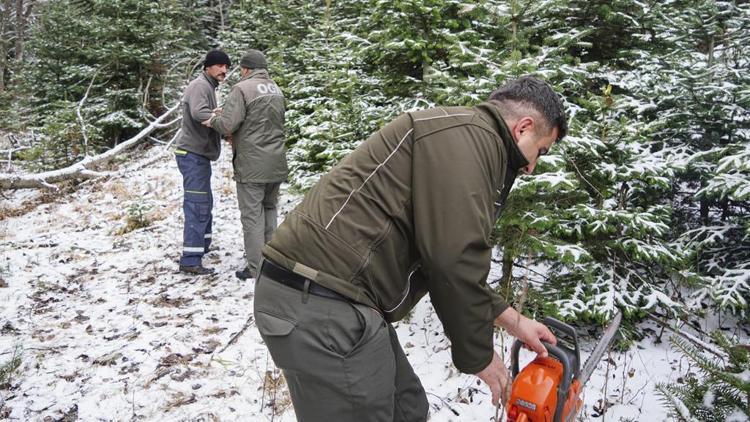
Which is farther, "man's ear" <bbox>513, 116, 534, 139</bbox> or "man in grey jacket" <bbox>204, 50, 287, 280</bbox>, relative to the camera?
"man in grey jacket" <bbox>204, 50, 287, 280</bbox>

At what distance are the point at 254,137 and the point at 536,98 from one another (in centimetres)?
406

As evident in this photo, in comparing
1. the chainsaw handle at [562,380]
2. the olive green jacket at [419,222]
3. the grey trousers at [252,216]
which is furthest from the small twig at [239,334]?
the chainsaw handle at [562,380]

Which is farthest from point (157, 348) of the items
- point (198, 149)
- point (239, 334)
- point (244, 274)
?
point (198, 149)

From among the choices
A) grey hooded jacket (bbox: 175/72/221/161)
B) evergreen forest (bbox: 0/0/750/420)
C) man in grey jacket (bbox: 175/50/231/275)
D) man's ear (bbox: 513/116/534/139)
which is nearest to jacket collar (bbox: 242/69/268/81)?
man in grey jacket (bbox: 175/50/231/275)

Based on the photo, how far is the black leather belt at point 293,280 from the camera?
6.21ft

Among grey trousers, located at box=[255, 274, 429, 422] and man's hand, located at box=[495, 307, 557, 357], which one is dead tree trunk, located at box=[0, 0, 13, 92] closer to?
grey trousers, located at box=[255, 274, 429, 422]

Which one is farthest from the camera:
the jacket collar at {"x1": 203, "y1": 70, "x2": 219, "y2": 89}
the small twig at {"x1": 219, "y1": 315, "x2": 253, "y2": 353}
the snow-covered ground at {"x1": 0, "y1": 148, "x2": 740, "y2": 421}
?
the jacket collar at {"x1": 203, "y1": 70, "x2": 219, "y2": 89}

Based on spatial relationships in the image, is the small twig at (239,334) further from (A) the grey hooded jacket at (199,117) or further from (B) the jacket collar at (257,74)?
(B) the jacket collar at (257,74)

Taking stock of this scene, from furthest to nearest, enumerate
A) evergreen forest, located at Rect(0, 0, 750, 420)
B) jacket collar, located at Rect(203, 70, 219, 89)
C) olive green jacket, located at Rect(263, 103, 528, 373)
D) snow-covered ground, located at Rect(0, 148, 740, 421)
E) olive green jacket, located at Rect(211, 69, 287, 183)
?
jacket collar, located at Rect(203, 70, 219, 89)
olive green jacket, located at Rect(211, 69, 287, 183)
evergreen forest, located at Rect(0, 0, 750, 420)
snow-covered ground, located at Rect(0, 148, 740, 421)
olive green jacket, located at Rect(263, 103, 528, 373)

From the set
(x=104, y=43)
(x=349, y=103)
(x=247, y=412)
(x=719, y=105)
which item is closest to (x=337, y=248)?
(x=247, y=412)

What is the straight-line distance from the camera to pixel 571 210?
12.8 ft

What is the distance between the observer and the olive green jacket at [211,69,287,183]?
5.30m

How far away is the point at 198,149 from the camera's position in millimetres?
5684

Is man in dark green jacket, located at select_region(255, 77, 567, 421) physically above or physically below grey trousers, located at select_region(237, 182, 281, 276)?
above
